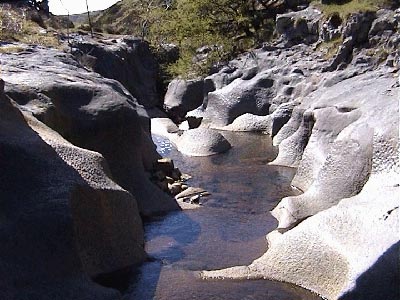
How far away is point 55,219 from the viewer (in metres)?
12.6

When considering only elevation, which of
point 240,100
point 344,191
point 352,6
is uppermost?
point 352,6

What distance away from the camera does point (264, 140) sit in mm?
30688

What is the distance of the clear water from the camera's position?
1347cm

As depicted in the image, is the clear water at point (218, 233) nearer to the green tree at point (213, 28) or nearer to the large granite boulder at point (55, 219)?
the large granite boulder at point (55, 219)

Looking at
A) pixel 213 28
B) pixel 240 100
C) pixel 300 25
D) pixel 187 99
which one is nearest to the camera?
pixel 240 100

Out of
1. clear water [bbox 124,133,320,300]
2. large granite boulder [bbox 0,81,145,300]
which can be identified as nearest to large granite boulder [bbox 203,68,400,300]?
clear water [bbox 124,133,320,300]

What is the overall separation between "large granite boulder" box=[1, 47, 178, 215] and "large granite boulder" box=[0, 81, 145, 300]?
2.62 metres

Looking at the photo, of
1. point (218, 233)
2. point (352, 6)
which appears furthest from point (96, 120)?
point (352, 6)

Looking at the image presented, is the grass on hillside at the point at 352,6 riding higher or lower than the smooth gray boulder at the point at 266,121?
higher

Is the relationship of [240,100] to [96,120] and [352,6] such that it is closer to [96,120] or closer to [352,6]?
[352,6]

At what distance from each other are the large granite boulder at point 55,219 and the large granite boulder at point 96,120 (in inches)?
103

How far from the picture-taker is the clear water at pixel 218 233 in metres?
13.5

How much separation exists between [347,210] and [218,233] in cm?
469

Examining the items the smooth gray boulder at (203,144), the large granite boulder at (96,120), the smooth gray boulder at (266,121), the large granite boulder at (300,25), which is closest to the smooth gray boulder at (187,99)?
the large granite boulder at (300,25)
